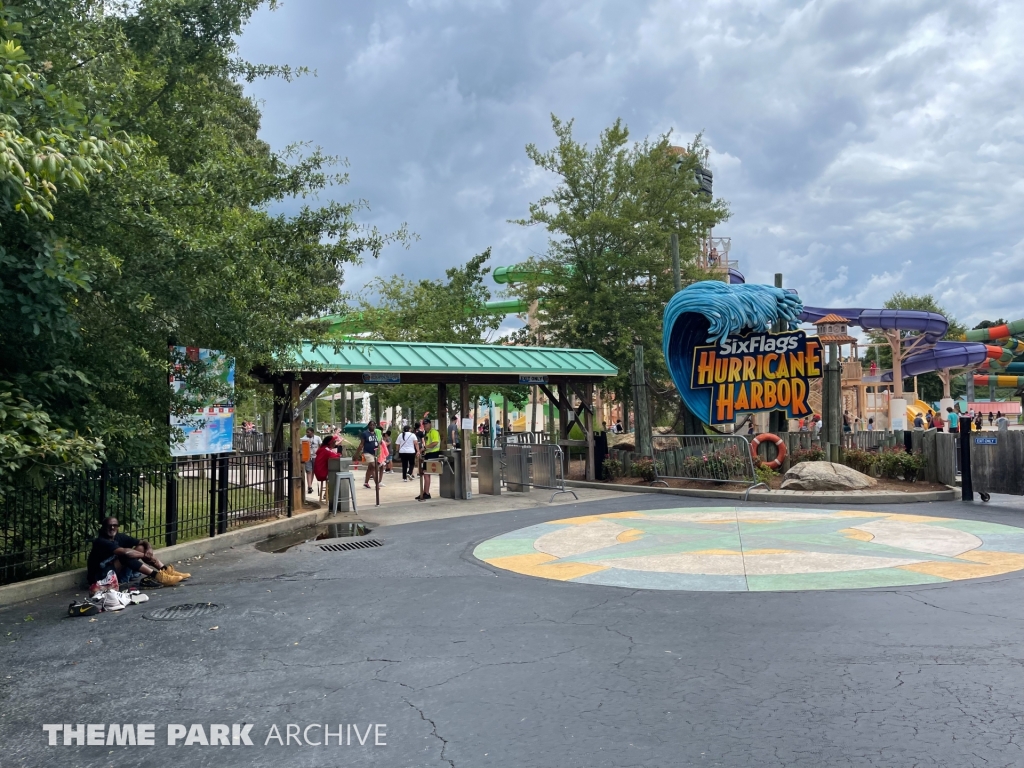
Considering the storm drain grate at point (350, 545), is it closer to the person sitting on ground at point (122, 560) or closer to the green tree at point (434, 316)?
the person sitting on ground at point (122, 560)

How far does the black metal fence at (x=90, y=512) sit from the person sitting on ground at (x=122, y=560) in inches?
34.2

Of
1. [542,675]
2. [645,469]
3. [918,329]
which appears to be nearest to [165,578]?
[542,675]

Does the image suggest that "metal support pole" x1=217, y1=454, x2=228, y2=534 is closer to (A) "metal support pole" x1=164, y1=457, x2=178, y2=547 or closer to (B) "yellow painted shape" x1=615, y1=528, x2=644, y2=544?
(A) "metal support pole" x1=164, y1=457, x2=178, y2=547

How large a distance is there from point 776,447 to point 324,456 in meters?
10.9

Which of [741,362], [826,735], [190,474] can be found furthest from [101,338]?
[741,362]

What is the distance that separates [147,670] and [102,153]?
4.06 meters

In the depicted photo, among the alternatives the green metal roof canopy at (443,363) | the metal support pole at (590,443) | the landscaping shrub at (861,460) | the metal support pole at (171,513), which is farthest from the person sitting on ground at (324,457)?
the landscaping shrub at (861,460)

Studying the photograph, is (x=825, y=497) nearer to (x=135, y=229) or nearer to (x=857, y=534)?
(x=857, y=534)

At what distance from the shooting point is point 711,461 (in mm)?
17797

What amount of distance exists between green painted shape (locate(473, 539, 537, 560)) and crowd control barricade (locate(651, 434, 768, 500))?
715cm

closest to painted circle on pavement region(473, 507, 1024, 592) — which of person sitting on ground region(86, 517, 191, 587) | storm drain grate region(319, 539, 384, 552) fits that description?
storm drain grate region(319, 539, 384, 552)

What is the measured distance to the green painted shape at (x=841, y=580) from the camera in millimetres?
7738

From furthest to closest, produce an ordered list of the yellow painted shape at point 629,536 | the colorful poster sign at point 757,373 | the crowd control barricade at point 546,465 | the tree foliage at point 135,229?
the crowd control barricade at point 546,465 < the colorful poster sign at point 757,373 < the yellow painted shape at point 629,536 < the tree foliage at point 135,229

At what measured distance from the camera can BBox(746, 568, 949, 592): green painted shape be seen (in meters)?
7.74
